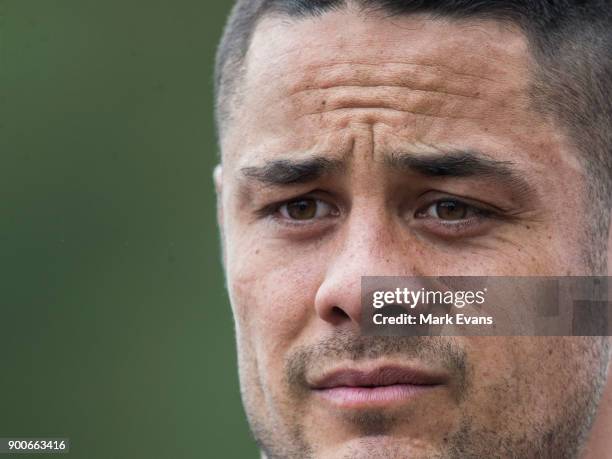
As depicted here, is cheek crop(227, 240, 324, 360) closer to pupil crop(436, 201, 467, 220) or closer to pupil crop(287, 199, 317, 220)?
pupil crop(287, 199, 317, 220)

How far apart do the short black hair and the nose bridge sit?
0.66 meters

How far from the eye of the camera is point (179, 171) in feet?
23.8

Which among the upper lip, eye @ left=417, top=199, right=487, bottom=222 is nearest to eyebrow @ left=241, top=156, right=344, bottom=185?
eye @ left=417, top=199, right=487, bottom=222

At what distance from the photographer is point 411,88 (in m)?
3.62

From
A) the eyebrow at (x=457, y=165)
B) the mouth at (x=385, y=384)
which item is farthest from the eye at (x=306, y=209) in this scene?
the mouth at (x=385, y=384)

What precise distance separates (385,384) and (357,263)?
0.37m

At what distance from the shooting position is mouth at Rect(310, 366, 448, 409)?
11.2ft

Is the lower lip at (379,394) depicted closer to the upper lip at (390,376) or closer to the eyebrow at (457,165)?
the upper lip at (390,376)

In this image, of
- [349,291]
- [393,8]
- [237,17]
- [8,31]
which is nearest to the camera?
[349,291]

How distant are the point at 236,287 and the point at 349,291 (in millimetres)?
699

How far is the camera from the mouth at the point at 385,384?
3.41 metres

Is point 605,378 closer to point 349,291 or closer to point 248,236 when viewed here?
point 349,291

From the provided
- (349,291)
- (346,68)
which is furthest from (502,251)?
(346,68)

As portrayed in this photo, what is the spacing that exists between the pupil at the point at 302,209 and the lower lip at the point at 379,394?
2.03 feet
